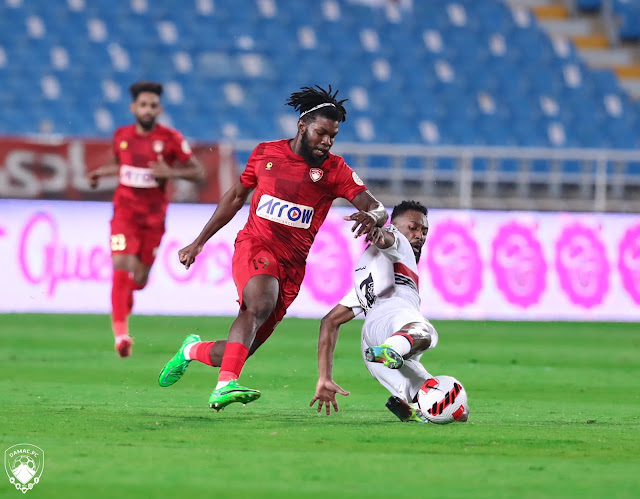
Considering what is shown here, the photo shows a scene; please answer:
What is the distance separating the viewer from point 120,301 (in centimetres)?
1055

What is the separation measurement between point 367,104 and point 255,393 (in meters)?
13.8

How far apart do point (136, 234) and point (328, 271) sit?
4606 mm

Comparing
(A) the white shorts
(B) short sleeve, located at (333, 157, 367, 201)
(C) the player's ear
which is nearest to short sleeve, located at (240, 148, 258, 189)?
(C) the player's ear

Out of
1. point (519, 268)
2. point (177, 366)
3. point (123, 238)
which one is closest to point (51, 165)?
point (123, 238)

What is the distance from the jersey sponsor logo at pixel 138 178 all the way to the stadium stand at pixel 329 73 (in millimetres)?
6688

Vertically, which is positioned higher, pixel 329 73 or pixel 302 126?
pixel 329 73

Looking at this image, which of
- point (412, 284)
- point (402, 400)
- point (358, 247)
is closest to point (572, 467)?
point (402, 400)

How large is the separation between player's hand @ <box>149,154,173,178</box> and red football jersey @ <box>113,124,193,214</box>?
0.20ft

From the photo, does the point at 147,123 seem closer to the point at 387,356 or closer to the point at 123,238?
the point at 123,238

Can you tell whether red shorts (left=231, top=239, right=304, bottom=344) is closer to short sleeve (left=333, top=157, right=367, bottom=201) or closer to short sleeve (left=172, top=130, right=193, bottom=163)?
short sleeve (left=333, top=157, right=367, bottom=201)

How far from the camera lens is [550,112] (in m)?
20.6

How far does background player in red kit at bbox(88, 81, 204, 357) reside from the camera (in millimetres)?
10781

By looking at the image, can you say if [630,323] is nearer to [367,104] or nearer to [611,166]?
[611,166]

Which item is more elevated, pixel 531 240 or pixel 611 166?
pixel 611 166
